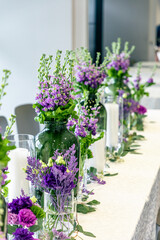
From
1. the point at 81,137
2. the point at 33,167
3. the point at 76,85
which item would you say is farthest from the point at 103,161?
the point at 33,167

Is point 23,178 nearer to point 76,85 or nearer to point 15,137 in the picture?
point 15,137

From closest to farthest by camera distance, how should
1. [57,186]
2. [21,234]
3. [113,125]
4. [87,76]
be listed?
[21,234]
[57,186]
[87,76]
[113,125]

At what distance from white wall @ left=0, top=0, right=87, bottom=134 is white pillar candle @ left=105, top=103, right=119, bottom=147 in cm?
220

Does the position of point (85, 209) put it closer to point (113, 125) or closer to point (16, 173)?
point (16, 173)

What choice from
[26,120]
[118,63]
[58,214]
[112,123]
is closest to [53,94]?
[58,214]

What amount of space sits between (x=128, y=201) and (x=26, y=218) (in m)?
0.46

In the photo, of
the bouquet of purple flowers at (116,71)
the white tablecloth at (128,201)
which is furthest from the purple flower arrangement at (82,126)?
the bouquet of purple flowers at (116,71)

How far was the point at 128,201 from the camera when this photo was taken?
1.23 metres

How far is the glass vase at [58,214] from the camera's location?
934 millimetres

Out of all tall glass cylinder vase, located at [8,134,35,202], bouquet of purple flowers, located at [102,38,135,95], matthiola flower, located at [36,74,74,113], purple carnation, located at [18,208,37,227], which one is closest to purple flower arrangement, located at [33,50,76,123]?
matthiola flower, located at [36,74,74,113]

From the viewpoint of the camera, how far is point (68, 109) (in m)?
1.16

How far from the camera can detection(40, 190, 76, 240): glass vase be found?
93 cm

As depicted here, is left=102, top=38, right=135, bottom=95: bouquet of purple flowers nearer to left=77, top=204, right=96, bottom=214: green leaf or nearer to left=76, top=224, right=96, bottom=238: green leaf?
left=77, top=204, right=96, bottom=214: green leaf

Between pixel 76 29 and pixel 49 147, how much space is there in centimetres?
305
